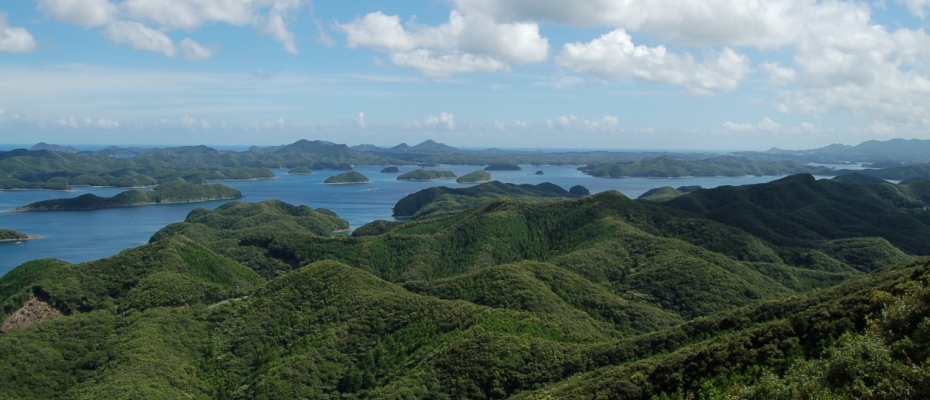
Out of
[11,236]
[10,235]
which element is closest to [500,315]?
[11,236]

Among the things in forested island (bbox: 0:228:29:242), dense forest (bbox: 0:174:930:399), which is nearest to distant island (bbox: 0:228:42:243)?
forested island (bbox: 0:228:29:242)

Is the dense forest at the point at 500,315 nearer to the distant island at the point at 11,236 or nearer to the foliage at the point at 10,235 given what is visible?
the distant island at the point at 11,236

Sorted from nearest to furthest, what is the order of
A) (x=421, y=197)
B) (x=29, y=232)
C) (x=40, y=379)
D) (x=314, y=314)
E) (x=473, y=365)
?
(x=473, y=365)
(x=40, y=379)
(x=314, y=314)
(x=29, y=232)
(x=421, y=197)

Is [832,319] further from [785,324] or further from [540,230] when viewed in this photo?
[540,230]

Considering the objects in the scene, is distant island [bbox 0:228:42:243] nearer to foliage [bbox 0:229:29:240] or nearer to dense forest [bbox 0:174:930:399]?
foliage [bbox 0:229:29:240]

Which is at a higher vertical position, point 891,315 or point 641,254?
point 891,315

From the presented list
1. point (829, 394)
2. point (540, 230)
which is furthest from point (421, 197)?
point (829, 394)

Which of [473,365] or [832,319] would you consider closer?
[832,319]

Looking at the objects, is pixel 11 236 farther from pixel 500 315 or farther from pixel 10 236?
pixel 500 315
